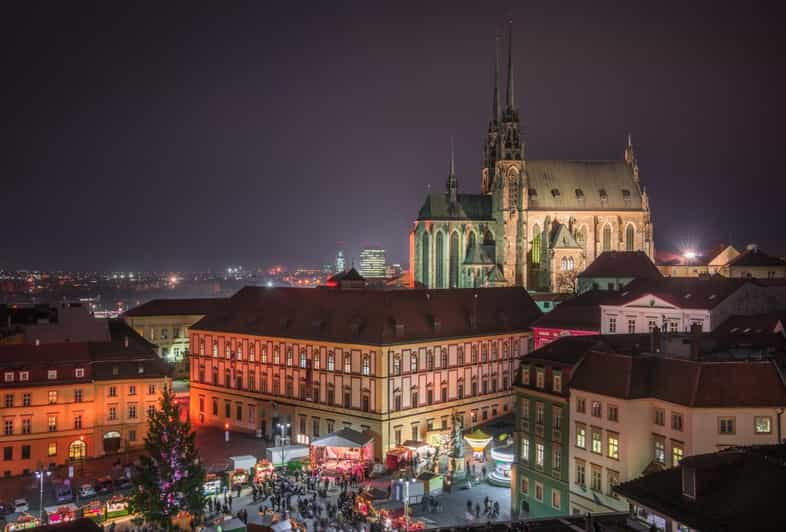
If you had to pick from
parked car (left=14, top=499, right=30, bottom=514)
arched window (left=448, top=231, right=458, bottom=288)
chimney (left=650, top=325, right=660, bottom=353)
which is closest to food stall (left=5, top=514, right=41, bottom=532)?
parked car (left=14, top=499, right=30, bottom=514)

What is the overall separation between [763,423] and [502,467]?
875 inches

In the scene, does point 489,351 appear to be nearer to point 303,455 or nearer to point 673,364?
point 303,455

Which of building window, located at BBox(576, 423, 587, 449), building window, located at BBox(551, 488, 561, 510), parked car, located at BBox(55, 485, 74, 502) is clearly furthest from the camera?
parked car, located at BBox(55, 485, 74, 502)

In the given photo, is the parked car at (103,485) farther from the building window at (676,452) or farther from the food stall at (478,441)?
the building window at (676,452)

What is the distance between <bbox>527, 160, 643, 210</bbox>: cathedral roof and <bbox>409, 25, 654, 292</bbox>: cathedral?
172 millimetres

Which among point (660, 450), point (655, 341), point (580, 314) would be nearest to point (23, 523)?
point (660, 450)

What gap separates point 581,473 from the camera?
1907 inches

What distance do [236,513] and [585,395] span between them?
23.1 m

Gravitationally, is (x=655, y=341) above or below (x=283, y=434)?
above

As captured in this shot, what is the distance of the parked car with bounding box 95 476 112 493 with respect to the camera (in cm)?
5644

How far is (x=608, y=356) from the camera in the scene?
48.8m

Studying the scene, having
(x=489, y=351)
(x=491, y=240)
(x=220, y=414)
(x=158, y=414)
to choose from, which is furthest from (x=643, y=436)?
(x=491, y=240)

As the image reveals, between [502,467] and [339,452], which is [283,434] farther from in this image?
[502,467]

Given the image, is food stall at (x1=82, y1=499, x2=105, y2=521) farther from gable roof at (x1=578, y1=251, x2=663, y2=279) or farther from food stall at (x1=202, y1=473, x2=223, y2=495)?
gable roof at (x1=578, y1=251, x2=663, y2=279)
